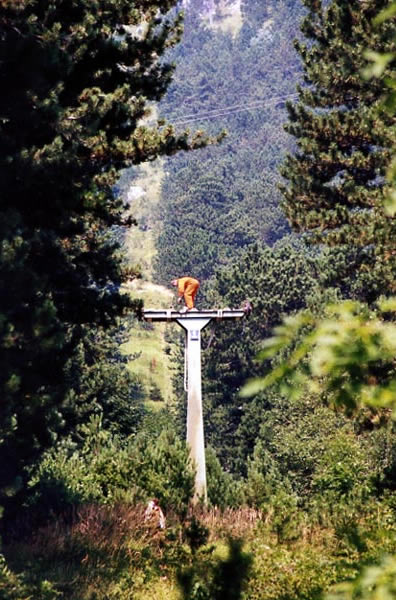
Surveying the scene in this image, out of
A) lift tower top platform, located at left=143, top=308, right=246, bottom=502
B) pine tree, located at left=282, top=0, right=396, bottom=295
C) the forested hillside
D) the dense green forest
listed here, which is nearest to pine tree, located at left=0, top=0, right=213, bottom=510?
the dense green forest

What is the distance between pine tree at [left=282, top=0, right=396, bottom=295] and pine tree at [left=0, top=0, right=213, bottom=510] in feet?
20.9

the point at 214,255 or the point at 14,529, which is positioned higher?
the point at 214,255

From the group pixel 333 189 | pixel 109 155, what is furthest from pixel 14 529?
pixel 333 189

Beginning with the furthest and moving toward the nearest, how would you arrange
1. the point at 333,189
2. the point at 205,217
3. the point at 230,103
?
the point at 230,103 → the point at 205,217 → the point at 333,189

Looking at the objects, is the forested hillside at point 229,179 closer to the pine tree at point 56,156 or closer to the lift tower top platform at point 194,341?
the lift tower top platform at point 194,341

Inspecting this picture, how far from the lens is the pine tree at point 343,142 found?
18141 mm

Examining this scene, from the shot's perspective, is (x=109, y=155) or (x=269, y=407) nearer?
(x=109, y=155)

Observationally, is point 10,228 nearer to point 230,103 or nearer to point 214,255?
point 214,255

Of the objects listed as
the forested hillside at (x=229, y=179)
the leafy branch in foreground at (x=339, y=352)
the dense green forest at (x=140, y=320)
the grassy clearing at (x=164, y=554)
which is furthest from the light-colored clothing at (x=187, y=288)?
the forested hillside at (x=229, y=179)

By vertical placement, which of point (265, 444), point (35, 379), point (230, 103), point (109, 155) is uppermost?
point (230, 103)

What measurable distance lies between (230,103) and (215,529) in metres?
190

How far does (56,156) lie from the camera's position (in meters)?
9.74

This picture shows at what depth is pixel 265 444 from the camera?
37062mm

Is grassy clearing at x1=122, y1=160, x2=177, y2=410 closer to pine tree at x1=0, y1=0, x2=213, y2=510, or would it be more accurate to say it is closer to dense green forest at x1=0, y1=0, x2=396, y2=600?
dense green forest at x1=0, y1=0, x2=396, y2=600
